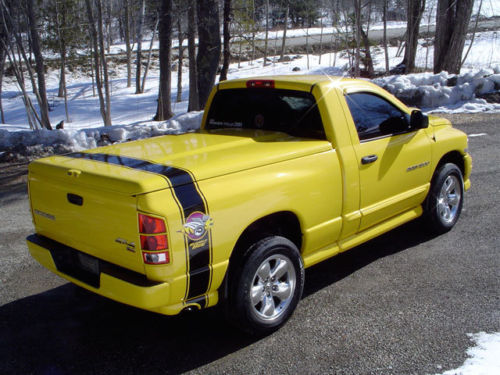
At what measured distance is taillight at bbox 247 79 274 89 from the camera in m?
4.60

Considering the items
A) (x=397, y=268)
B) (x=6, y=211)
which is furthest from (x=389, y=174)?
(x=6, y=211)

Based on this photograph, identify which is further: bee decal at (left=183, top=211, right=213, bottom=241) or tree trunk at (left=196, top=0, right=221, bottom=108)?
tree trunk at (left=196, top=0, right=221, bottom=108)

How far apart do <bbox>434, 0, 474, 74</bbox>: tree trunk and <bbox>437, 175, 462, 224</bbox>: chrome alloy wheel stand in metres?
12.8

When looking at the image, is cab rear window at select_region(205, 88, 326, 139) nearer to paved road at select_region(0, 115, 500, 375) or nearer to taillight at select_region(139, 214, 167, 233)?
paved road at select_region(0, 115, 500, 375)

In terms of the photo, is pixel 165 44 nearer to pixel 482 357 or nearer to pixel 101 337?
pixel 101 337

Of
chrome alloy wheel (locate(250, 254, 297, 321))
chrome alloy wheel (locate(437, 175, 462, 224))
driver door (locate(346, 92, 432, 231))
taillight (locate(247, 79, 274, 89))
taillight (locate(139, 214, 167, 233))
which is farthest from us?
chrome alloy wheel (locate(437, 175, 462, 224))

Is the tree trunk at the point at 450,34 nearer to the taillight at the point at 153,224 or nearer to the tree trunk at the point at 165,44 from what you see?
the tree trunk at the point at 165,44

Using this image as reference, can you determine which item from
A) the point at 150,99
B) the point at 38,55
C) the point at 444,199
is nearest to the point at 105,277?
the point at 444,199

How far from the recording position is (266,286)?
12.1ft

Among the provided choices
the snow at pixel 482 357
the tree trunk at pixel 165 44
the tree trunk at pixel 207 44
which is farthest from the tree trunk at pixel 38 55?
the snow at pixel 482 357

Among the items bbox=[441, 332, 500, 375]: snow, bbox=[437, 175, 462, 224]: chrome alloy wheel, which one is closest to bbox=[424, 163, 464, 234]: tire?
bbox=[437, 175, 462, 224]: chrome alloy wheel

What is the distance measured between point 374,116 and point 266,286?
6.58 ft

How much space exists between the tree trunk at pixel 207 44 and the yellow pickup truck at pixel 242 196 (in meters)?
8.42

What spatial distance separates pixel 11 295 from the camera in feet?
14.8
